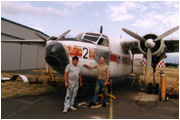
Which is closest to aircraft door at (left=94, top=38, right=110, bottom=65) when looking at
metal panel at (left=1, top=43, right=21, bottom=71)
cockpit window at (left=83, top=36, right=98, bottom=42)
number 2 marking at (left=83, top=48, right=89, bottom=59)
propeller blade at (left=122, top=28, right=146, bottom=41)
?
cockpit window at (left=83, top=36, right=98, bottom=42)

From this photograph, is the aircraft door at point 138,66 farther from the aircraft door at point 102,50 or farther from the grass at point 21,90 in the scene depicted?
the grass at point 21,90

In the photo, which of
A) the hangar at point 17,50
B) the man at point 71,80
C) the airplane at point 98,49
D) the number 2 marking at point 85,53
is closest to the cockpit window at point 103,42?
the airplane at point 98,49

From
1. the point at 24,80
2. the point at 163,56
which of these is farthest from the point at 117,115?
the point at 24,80

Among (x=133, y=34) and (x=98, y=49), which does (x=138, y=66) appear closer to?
(x=133, y=34)

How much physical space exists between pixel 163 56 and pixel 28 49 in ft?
71.2

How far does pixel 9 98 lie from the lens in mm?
6449

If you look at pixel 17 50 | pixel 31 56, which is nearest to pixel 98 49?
pixel 17 50

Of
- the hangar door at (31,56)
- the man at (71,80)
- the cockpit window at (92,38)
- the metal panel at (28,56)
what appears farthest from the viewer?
the hangar door at (31,56)

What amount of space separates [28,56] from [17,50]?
298 cm

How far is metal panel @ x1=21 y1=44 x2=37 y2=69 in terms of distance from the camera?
2316cm

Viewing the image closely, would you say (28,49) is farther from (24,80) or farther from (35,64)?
(24,80)

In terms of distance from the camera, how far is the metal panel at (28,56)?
912 inches

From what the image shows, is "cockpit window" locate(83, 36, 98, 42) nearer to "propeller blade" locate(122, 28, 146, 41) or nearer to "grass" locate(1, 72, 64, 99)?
"propeller blade" locate(122, 28, 146, 41)

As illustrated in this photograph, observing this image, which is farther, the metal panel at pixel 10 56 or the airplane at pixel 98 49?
the metal panel at pixel 10 56
